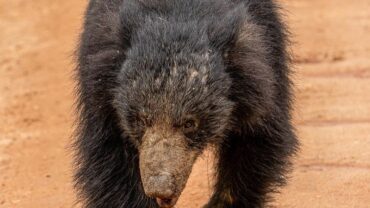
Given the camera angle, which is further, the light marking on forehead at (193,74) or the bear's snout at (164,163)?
the light marking on forehead at (193,74)

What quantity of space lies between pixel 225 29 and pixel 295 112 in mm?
2969

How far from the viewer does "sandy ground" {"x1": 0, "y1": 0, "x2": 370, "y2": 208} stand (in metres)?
6.86

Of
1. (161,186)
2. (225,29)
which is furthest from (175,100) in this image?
(225,29)

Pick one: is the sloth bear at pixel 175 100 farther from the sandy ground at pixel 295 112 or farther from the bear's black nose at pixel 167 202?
the sandy ground at pixel 295 112

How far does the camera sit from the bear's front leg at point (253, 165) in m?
5.73

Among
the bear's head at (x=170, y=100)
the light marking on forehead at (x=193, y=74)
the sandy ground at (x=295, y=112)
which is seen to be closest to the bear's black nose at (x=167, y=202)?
the bear's head at (x=170, y=100)

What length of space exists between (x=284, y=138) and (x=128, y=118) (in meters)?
1.15

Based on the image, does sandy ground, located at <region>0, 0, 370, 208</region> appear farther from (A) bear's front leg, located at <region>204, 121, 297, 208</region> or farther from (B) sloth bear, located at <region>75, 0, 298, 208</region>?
(B) sloth bear, located at <region>75, 0, 298, 208</region>

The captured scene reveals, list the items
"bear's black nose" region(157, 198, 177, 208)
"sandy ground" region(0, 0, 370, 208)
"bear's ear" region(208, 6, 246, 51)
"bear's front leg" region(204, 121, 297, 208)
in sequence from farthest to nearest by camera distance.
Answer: "sandy ground" region(0, 0, 370, 208) → "bear's front leg" region(204, 121, 297, 208) → "bear's ear" region(208, 6, 246, 51) → "bear's black nose" region(157, 198, 177, 208)

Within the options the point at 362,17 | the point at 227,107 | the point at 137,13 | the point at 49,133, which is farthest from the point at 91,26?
the point at 362,17

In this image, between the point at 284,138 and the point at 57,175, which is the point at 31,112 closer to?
the point at 57,175

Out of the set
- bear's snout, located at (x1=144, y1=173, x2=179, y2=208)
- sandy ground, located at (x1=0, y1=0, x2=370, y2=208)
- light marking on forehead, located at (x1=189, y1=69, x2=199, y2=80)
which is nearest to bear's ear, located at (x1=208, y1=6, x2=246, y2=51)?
light marking on forehead, located at (x1=189, y1=69, x2=199, y2=80)

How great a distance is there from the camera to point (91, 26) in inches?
220

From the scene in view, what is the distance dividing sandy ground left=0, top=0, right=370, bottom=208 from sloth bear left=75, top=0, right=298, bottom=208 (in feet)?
2.83
